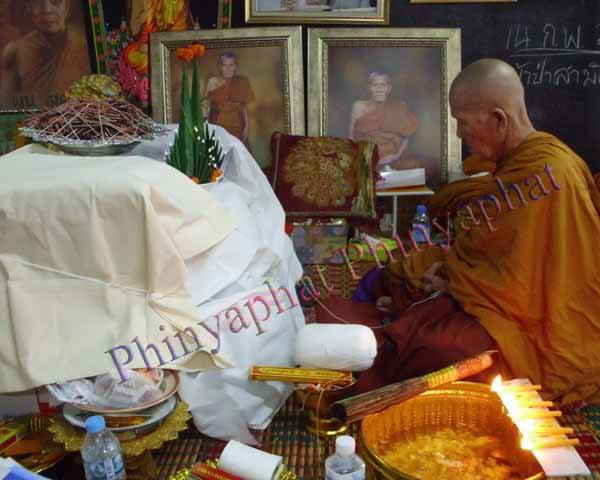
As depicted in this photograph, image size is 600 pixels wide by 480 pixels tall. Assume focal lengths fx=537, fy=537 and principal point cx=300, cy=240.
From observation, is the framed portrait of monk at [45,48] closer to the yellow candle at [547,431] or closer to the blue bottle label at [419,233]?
the blue bottle label at [419,233]

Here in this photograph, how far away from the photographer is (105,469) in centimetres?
129

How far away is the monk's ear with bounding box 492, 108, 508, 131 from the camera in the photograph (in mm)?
2078

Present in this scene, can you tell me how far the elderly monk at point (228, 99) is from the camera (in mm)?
3420

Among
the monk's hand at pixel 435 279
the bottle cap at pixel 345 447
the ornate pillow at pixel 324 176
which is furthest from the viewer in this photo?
the ornate pillow at pixel 324 176

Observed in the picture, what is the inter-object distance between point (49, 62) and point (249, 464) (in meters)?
3.07

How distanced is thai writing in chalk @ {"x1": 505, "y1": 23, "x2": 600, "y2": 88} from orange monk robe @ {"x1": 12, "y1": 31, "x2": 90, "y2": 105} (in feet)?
8.92

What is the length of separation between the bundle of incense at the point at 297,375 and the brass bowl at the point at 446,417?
191 mm

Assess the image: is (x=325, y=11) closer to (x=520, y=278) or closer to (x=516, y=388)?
(x=520, y=278)

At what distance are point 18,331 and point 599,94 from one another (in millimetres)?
3439

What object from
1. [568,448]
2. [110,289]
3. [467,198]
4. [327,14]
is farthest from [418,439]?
[327,14]

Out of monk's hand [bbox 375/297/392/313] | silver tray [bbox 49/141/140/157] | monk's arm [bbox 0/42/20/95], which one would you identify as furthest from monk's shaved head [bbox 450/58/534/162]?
monk's arm [bbox 0/42/20/95]

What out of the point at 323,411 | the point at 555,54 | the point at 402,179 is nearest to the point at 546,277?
the point at 323,411

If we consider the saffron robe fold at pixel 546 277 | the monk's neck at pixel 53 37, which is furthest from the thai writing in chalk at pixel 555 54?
the monk's neck at pixel 53 37

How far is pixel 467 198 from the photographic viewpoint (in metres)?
2.75
